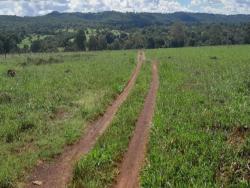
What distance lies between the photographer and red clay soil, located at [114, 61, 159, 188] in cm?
1335

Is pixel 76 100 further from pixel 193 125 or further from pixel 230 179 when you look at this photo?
pixel 230 179

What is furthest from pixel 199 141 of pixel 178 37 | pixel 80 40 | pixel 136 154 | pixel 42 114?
pixel 178 37

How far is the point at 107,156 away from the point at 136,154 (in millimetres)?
1287

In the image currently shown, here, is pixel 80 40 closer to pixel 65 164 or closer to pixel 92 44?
pixel 92 44

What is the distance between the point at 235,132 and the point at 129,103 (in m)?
9.01

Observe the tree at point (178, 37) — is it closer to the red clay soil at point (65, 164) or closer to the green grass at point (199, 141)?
the green grass at point (199, 141)

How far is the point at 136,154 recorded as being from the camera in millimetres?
15734

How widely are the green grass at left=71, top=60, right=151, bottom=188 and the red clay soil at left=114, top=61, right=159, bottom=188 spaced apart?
22 cm

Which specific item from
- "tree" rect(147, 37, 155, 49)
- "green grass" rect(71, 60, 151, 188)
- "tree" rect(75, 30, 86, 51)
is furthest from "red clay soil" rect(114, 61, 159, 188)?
"tree" rect(147, 37, 155, 49)

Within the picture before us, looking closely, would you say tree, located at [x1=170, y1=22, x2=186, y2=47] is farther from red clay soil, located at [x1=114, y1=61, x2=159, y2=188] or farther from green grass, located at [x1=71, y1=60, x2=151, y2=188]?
green grass, located at [x1=71, y1=60, x2=151, y2=188]

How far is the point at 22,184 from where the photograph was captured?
13312 mm

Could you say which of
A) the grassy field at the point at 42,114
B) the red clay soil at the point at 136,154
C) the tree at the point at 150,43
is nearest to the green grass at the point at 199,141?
the red clay soil at the point at 136,154

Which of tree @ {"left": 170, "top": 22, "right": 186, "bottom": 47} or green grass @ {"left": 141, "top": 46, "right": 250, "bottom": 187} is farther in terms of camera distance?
tree @ {"left": 170, "top": 22, "right": 186, "bottom": 47}

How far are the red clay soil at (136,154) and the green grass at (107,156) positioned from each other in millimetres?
222
